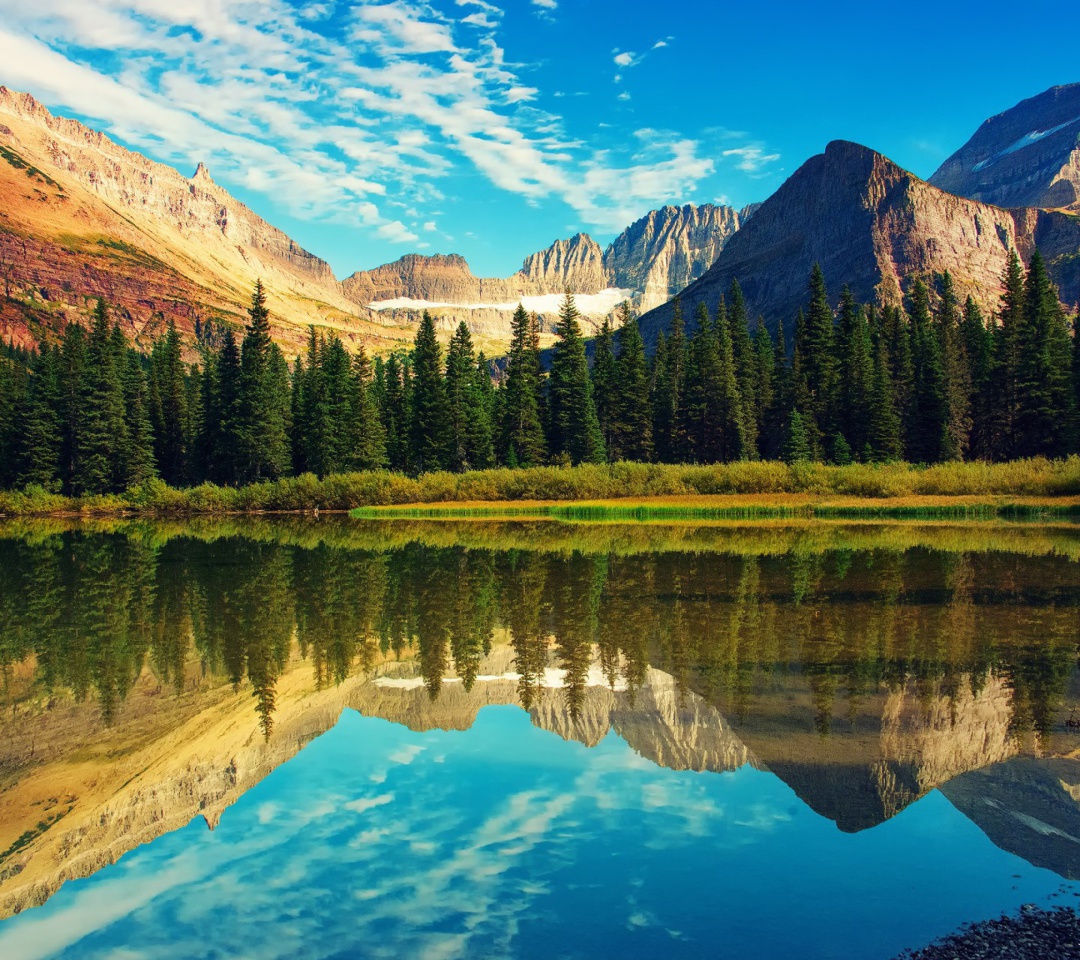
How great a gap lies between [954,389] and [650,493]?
1572 inches

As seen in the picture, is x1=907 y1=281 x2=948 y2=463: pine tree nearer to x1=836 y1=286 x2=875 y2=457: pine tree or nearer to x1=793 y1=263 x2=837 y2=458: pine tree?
x1=836 y1=286 x2=875 y2=457: pine tree

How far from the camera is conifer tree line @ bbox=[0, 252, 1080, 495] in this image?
267 feet

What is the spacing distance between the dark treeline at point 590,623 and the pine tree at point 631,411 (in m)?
58.6

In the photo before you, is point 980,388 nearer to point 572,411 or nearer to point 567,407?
point 572,411

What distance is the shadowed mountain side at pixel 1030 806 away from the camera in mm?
8164

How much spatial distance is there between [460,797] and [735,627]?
10.0 m

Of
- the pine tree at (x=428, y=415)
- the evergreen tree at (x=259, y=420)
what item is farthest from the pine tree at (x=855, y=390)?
Answer: the evergreen tree at (x=259, y=420)

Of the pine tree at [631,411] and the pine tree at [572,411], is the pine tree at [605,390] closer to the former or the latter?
the pine tree at [631,411]

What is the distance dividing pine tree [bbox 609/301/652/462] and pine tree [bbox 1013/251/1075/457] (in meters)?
35.2

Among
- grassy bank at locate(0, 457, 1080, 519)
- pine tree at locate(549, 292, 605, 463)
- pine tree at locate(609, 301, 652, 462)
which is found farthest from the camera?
pine tree at locate(609, 301, 652, 462)

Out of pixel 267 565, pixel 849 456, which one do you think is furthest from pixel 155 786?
pixel 849 456

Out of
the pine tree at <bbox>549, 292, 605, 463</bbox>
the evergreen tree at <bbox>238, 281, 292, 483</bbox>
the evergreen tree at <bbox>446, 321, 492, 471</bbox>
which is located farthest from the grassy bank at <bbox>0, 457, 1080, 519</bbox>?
the pine tree at <bbox>549, 292, 605, 463</bbox>

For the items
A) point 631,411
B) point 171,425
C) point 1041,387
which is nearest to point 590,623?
point 1041,387

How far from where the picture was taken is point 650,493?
65812 mm
